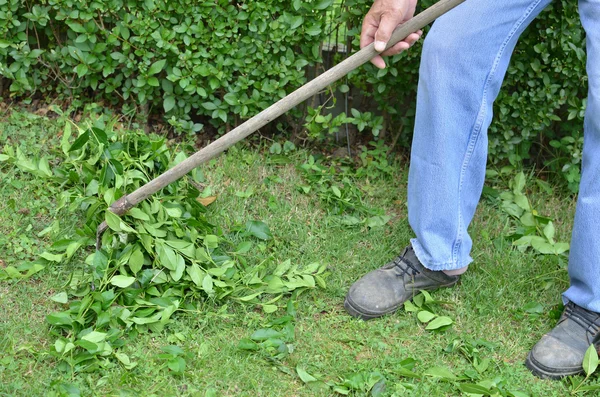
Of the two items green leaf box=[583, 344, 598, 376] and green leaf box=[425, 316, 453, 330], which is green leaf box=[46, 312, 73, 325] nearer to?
green leaf box=[425, 316, 453, 330]

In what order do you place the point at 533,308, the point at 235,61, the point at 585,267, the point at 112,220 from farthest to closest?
the point at 235,61 → the point at 533,308 → the point at 112,220 → the point at 585,267

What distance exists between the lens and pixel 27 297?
2.81m

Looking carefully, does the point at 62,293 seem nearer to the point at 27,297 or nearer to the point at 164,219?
the point at 27,297

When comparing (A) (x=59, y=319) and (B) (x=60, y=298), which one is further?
(B) (x=60, y=298)

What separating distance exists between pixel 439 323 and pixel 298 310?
1.79 feet

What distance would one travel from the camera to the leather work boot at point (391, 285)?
2.89m

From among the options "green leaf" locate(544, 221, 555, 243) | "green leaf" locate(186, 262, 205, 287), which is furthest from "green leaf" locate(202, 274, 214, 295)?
"green leaf" locate(544, 221, 555, 243)

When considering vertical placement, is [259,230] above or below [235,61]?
below

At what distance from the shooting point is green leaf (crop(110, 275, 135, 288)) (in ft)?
8.88

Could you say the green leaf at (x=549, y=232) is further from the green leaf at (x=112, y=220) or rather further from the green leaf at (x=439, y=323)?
the green leaf at (x=112, y=220)

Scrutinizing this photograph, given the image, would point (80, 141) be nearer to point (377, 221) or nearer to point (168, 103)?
point (168, 103)

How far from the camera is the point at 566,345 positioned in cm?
271

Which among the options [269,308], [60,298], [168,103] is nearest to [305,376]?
[269,308]

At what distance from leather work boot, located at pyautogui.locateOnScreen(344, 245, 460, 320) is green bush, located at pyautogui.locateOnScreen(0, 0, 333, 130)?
1.11 meters
